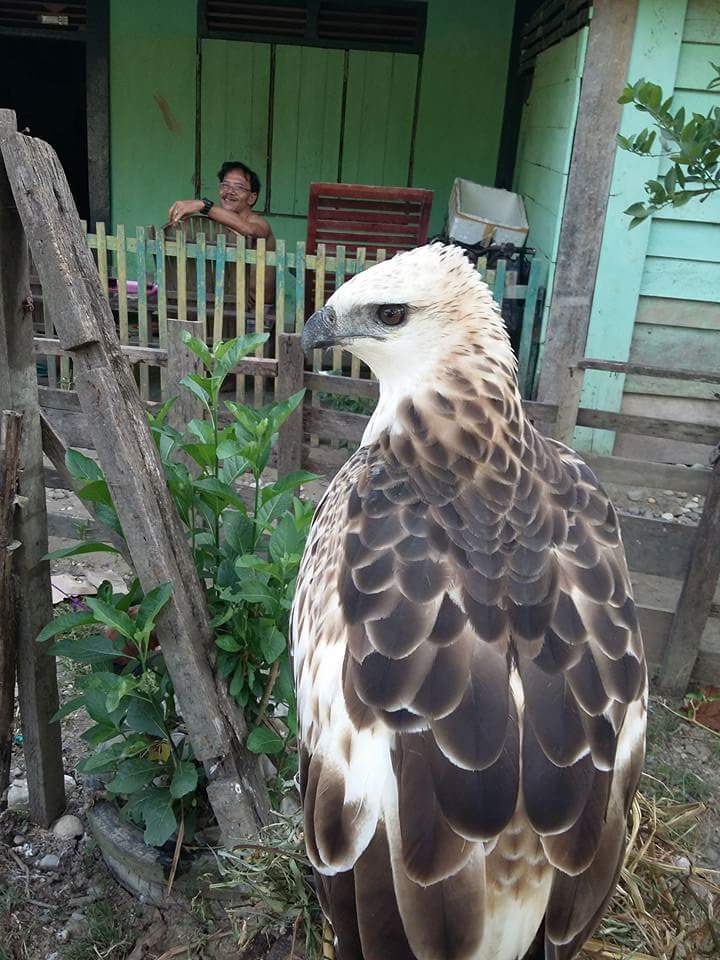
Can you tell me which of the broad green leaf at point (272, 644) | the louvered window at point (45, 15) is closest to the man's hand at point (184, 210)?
the louvered window at point (45, 15)

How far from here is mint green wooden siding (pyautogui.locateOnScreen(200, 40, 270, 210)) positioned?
8.96 metres

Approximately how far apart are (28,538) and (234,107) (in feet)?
24.6

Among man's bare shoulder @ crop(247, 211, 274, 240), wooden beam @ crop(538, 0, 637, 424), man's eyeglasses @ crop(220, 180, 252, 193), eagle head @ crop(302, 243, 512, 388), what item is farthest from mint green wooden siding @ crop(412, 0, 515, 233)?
eagle head @ crop(302, 243, 512, 388)

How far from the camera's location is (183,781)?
8.61 ft

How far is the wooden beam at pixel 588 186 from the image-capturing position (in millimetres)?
5871

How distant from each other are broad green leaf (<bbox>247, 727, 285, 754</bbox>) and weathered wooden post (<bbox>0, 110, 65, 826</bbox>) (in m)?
0.88

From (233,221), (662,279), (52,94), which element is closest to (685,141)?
(662,279)

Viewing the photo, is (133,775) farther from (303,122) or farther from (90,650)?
(303,122)

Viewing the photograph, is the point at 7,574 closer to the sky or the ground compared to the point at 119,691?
closer to the sky

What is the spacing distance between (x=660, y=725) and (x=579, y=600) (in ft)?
8.95

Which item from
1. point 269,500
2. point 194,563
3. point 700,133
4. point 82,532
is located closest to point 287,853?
point 194,563

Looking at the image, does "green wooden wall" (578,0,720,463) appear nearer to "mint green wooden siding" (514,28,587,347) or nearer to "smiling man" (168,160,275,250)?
"mint green wooden siding" (514,28,587,347)

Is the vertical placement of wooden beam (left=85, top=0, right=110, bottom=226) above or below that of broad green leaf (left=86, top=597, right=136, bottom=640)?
above

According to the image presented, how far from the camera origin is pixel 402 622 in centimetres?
185
